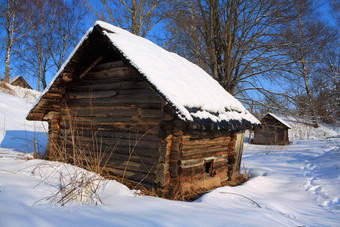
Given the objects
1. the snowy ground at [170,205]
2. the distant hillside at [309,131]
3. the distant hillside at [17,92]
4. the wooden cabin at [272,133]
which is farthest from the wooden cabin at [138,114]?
the distant hillside at [309,131]

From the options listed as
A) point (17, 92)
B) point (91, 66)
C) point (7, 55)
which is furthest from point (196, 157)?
point (7, 55)

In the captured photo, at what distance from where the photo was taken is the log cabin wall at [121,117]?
4859 mm

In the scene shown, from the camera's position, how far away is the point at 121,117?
5418 mm

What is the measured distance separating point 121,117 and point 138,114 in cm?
58

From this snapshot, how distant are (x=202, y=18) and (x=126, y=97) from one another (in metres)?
10.4

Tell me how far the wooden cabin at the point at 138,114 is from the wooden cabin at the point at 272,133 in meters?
13.8

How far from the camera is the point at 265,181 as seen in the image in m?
6.98

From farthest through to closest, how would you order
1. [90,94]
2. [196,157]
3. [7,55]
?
[7,55] → [90,94] → [196,157]

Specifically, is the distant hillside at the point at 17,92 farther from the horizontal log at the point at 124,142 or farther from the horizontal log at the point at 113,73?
the horizontal log at the point at 113,73

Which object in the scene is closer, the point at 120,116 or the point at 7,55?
the point at 120,116

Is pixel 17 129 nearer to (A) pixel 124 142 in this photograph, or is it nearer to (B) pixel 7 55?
(A) pixel 124 142

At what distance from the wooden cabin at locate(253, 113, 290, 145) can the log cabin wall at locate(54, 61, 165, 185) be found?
15456 millimetres

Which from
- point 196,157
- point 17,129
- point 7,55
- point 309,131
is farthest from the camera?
point 309,131

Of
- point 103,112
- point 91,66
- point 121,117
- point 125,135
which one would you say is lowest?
point 125,135
